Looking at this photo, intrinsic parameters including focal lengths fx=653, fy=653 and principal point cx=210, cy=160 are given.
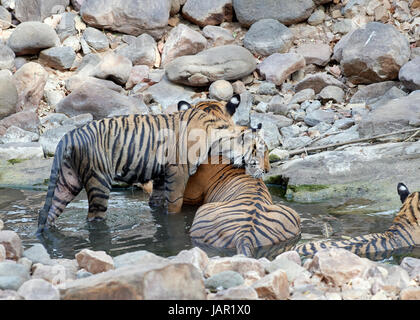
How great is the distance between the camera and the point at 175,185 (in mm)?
7090

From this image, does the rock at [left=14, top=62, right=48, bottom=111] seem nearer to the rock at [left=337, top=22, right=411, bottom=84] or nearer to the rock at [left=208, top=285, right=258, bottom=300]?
the rock at [left=337, top=22, right=411, bottom=84]

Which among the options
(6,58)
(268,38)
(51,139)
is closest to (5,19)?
(6,58)

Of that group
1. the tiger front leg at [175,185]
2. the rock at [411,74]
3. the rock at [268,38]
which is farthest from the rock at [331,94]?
the tiger front leg at [175,185]

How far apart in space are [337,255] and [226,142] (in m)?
3.12

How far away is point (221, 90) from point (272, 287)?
8955 millimetres

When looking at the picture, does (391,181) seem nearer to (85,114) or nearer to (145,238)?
(145,238)

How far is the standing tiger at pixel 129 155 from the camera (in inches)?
261

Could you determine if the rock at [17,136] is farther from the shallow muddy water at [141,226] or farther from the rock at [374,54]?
the rock at [374,54]

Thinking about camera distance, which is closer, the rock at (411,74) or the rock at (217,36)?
the rock at (411,74)

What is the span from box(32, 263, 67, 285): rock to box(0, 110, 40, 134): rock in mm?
7239

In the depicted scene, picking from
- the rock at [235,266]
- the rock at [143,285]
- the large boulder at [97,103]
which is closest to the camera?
the rock at [143,285]

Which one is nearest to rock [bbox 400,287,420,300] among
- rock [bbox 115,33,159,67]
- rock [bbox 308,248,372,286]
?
rock [bbox 308,248,372,286]

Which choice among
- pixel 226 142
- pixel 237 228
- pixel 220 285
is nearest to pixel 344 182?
pixel 226 142

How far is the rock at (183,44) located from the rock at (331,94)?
2990 mm
